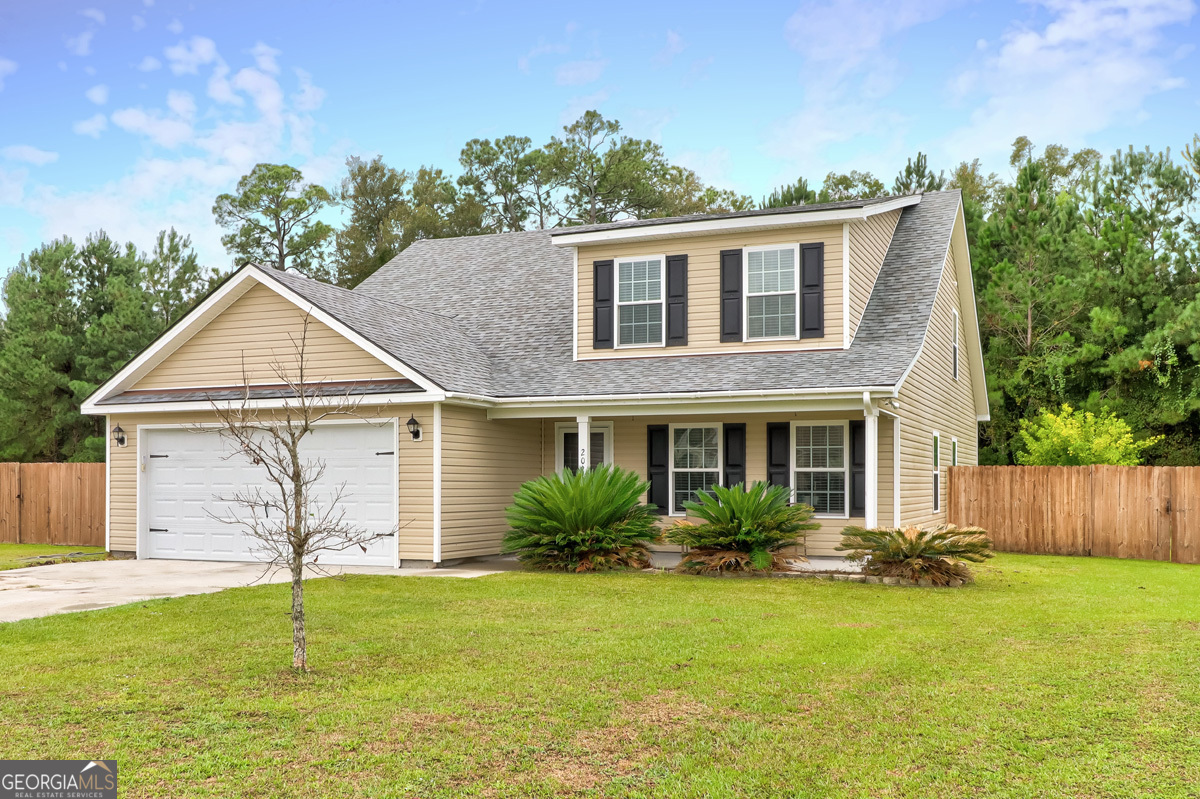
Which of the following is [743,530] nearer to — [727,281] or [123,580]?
[727,281]

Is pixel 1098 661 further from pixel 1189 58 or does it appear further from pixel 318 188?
pixel 318 188

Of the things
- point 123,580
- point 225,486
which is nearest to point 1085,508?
point 225,486

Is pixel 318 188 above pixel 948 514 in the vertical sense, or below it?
above

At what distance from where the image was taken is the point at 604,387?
15.2m

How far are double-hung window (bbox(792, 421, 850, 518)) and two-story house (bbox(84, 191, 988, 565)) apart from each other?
3 centimetres

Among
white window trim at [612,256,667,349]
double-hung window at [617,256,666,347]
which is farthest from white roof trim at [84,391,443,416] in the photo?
double-hung window at [617,256,666,347]

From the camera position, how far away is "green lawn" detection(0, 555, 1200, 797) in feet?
15.7

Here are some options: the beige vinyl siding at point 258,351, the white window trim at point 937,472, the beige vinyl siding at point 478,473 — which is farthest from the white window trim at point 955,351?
the beige vinyl siding at point 258,351

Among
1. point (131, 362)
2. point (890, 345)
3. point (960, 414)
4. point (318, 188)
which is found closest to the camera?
point (890, 345)

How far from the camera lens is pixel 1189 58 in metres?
24.6

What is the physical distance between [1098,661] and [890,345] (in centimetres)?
806

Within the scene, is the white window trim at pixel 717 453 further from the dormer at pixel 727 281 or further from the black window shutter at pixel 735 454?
the dormer at pixel 727 281

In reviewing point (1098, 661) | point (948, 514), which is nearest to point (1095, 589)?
point (1098, 661)

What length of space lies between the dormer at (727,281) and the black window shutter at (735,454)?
1276 millimetres
